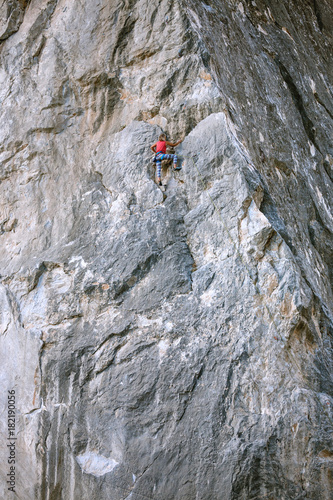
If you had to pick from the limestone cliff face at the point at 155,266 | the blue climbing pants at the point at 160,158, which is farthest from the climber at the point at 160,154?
the limestone cliff face at the point at 155,266

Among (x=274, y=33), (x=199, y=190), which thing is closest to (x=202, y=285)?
(x=199, y=190)

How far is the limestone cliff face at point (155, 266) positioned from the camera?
4.59 meters

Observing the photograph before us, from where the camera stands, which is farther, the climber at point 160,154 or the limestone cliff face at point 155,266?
the climber at point 160,154

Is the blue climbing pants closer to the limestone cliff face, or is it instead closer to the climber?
the climber

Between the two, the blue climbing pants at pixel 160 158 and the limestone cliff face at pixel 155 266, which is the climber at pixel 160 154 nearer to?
the blue climbing pants at pixel 160 158

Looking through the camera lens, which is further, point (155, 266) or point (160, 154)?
point (160, 154)

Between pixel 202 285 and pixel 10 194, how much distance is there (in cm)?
298

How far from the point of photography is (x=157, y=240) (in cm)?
521

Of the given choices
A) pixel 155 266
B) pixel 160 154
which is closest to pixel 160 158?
pixel 160 154

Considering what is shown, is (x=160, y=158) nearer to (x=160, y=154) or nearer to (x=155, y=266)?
(x=160, y=154)

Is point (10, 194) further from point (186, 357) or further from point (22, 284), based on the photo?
point (186, 357)

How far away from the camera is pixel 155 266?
16.9ft

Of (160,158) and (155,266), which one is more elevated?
(160,158)

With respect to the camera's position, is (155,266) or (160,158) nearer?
(155,266)
